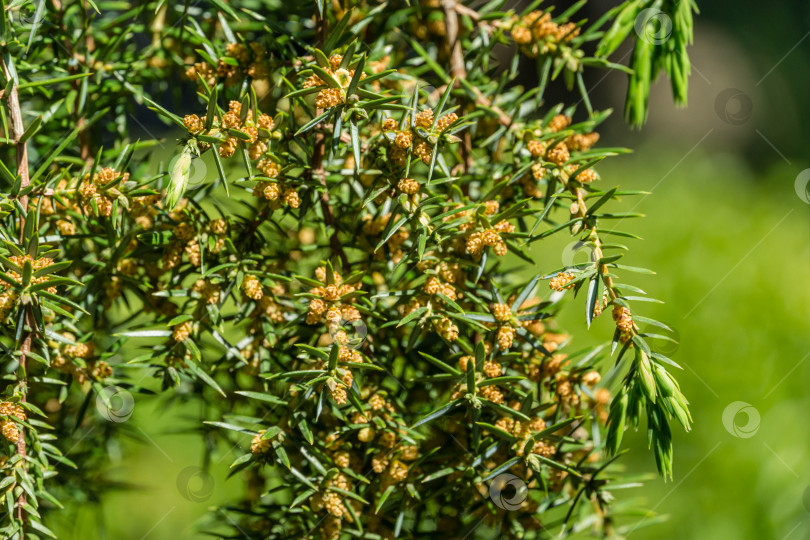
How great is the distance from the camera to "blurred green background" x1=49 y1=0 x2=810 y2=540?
967 millimetres

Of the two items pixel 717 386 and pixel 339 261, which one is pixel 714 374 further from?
pixel 339 261

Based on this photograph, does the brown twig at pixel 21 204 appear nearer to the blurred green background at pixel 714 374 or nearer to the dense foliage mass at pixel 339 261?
the dense foliage mass at pixel 339 261

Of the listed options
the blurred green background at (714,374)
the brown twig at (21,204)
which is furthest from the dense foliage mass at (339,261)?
the blurred green background at (714,374)

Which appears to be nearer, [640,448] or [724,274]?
[640,448]

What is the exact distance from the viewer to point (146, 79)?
22.7 inches

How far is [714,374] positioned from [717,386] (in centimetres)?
2

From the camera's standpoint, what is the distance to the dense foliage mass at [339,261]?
16.0 inches

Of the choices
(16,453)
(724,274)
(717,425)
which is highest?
(724,274)

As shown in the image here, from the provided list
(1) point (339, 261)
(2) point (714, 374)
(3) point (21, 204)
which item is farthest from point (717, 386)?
(3) point (21, 204)

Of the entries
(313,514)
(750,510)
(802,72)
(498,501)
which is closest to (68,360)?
(313,514)

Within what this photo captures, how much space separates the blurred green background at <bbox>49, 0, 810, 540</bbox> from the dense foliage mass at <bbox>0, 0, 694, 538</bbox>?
176 mm

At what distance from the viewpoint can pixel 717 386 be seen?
1.16 m

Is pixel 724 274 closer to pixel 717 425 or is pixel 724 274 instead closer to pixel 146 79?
pixel 717 425

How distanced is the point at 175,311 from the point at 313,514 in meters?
0.17
